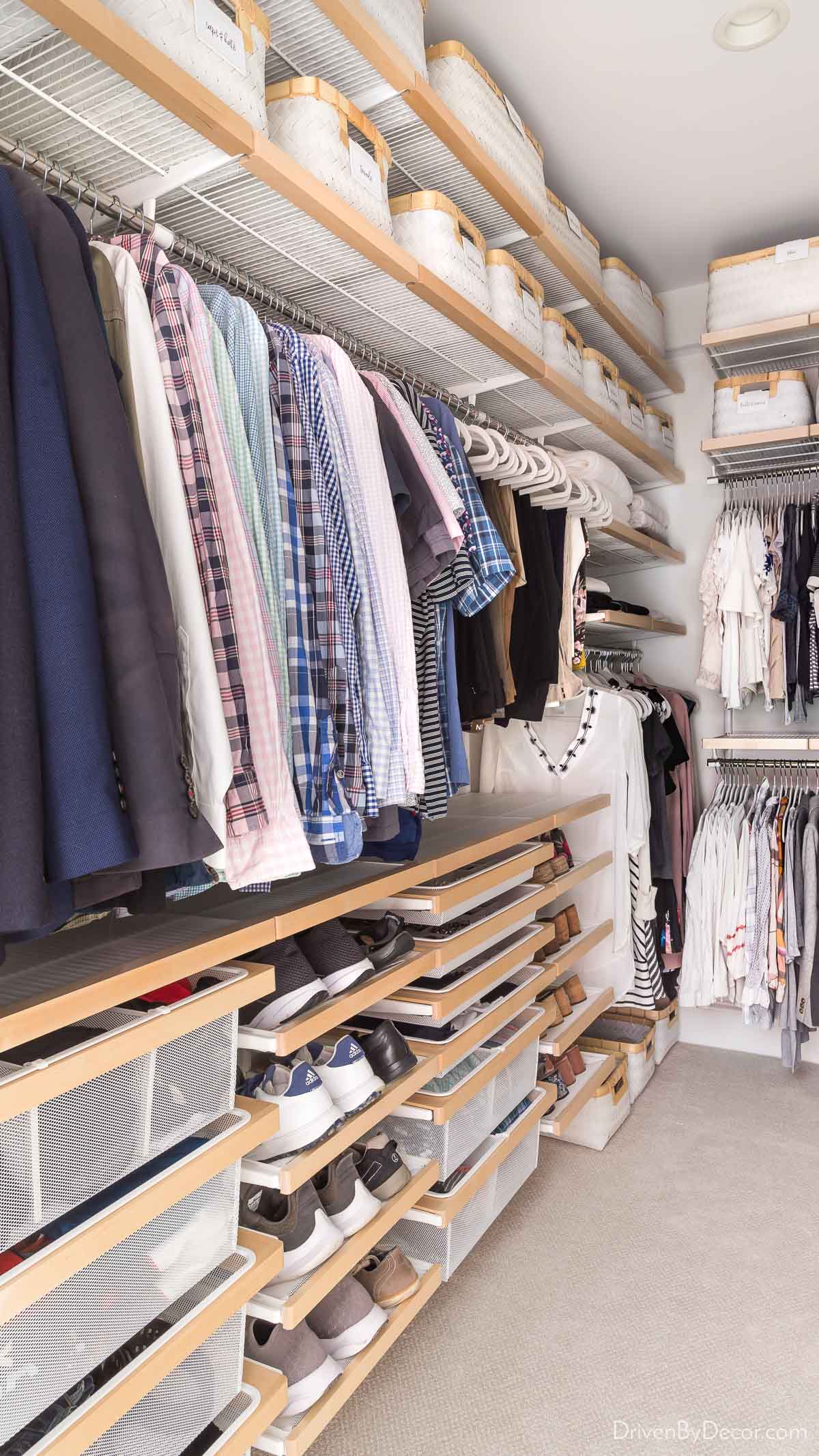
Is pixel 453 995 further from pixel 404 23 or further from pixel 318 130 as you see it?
pixel 404 23

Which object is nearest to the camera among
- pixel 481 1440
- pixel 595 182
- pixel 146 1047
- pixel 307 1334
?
pixel 146 1047

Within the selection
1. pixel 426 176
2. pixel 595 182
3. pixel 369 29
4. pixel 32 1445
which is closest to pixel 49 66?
pixel 369 29

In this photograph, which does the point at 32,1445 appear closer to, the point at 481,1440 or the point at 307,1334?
the point at 307,1334

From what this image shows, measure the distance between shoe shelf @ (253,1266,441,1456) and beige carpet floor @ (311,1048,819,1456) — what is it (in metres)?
0.18

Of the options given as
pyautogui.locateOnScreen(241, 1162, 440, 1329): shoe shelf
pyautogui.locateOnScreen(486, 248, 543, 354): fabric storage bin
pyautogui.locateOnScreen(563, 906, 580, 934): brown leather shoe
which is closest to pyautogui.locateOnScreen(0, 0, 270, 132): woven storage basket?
pyautogui.locateOnScreen(486, 248, 543, 354): fabric storage bin

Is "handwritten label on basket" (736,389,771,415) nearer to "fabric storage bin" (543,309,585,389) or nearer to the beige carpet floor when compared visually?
"fabric storage bin" (543,309,585,389)

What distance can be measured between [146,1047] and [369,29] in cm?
160

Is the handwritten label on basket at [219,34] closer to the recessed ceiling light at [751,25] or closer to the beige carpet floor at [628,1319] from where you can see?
the recessed ceiling light at [751,25]

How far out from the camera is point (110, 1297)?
1.03 m

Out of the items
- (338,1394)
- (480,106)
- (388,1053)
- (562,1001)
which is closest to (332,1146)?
(388,1053)

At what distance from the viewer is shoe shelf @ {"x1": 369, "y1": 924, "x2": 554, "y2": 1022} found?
1.72 meters

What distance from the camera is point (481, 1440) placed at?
161 cm

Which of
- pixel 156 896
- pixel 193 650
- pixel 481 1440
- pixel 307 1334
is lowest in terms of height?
pixel 481 1440

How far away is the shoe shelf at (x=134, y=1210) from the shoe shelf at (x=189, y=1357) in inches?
5.5
